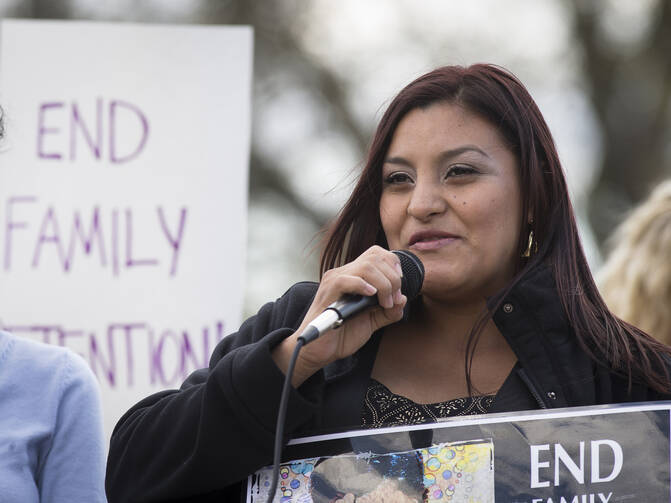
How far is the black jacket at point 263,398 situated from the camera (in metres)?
1.86

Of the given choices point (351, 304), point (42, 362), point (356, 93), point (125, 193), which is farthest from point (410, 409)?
point (356, 93)

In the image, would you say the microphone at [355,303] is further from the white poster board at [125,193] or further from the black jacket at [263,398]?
the white poster board at [125,193]

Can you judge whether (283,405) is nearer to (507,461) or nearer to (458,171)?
(507,461)

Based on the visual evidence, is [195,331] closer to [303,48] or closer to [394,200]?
[394,200]

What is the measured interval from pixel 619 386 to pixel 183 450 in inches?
31.3

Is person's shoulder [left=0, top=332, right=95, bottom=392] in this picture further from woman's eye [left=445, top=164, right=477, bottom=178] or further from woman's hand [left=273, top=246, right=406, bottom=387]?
woman's eye [left=445, top=164, right=477, bottom=178]

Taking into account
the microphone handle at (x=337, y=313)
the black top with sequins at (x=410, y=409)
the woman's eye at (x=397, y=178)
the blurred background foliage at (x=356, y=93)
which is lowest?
the black top with sequins at (x=410, y=409)

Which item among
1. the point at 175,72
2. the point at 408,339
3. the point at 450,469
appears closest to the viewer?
the point at 450,469

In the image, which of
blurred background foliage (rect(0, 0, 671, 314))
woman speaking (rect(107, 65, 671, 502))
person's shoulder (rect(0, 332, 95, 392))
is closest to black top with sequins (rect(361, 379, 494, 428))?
woman speaking (rect(107, 65, 671, 502))

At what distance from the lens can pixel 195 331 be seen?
318cm

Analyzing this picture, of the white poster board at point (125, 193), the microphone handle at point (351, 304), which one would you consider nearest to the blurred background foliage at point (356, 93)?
the white poster board at point (125, 193)

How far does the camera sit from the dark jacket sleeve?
185 centimetres

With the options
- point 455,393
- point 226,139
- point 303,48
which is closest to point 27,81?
point 226,139

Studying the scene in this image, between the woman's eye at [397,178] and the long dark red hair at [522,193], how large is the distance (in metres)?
0.07
